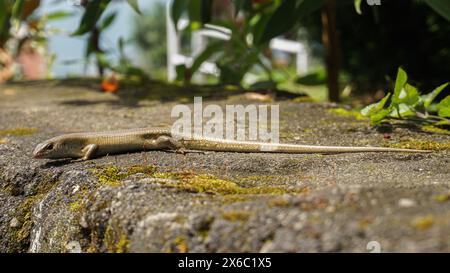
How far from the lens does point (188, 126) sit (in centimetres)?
338

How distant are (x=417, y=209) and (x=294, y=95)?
2.81 meters

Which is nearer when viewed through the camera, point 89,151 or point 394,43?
point 89,151

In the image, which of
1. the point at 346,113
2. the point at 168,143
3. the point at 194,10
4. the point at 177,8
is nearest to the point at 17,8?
the point at 177,8

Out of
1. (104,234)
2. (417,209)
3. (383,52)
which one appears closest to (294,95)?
(383,52)

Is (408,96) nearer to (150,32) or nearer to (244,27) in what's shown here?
(244,27)

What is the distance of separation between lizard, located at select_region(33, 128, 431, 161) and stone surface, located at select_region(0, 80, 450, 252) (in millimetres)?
78

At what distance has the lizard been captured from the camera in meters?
2.83

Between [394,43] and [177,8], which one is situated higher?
[177,8]

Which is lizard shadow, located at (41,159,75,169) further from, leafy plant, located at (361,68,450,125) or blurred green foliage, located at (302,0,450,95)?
blurred green foliage, located at (302,0,450,95)

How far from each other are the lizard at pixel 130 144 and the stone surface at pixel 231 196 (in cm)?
8

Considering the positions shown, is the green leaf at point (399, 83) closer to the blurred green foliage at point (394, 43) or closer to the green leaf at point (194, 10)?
the blurred green foliage at point (394, 43)

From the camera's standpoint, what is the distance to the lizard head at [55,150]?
9.27 feet

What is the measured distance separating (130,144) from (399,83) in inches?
51.0

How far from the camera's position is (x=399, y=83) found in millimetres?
2885
